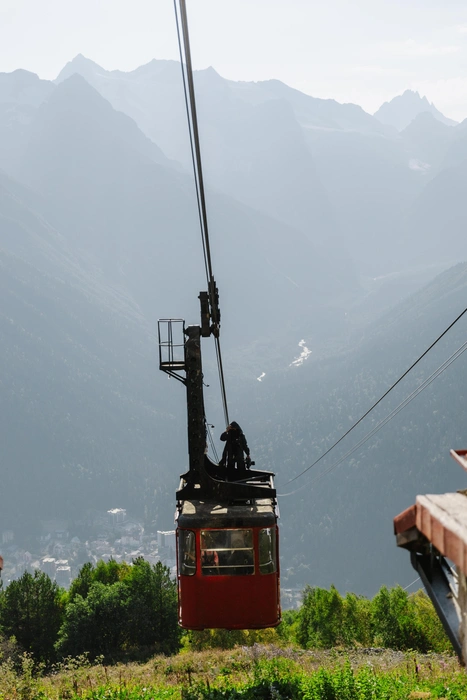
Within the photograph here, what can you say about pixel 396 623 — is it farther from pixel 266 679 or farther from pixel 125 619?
pixel 266 679

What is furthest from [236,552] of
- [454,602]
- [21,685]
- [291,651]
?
[291,651]

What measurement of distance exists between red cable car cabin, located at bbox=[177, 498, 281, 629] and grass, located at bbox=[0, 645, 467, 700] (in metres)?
2.52

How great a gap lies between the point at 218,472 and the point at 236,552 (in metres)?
3.75

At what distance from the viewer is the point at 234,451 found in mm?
19016

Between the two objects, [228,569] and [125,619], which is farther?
[125,619]

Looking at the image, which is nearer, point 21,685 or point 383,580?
point 21,685

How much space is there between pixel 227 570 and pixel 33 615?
4170cm

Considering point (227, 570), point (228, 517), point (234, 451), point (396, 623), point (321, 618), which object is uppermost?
point (234, 451)

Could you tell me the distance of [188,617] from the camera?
597 inches

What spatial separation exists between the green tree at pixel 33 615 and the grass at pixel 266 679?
24370 millimetres

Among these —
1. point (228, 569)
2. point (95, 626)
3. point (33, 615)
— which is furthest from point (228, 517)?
point (33, 615)

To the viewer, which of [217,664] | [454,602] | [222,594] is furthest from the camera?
[217,664]

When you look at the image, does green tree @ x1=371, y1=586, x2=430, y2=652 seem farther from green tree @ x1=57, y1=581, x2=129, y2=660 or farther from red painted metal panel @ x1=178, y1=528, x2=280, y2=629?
red painted metal panel @ x1=178, y1=528, x2=280, y2=629

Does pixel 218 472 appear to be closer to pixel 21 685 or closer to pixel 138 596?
pixel 21 685
